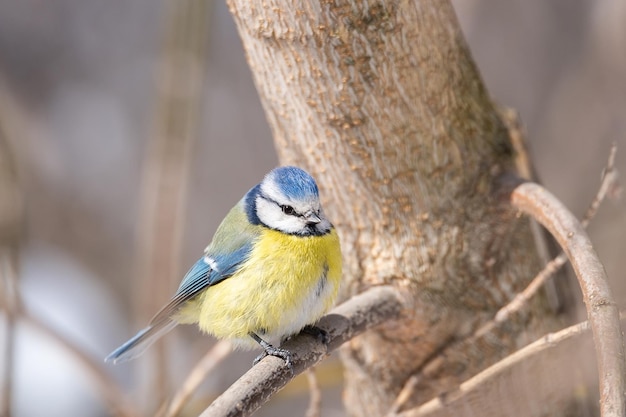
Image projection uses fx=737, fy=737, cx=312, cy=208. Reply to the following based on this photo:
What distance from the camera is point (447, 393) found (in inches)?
66.0

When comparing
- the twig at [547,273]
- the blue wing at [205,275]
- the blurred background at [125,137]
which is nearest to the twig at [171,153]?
the blue wing at [205,275]

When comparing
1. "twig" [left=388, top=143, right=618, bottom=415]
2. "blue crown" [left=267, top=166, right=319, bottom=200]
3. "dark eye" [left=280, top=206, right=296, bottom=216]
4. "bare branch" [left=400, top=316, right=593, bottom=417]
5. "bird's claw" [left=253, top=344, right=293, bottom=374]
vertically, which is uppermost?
"blue crown" [left=267, top=166, right=319, bottom=200]

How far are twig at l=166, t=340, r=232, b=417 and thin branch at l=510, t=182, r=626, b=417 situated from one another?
2.68 ft

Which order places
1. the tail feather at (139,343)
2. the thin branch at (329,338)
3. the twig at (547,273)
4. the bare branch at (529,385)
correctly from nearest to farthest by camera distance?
the thin branch at (329,338), the twig at (547,273), the bare branch at (529,385), the tail feather at (139,343)

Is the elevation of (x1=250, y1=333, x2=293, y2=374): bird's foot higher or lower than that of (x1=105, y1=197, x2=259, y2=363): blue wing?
lower

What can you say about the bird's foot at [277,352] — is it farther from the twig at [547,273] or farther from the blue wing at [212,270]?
the twig at [547,273]

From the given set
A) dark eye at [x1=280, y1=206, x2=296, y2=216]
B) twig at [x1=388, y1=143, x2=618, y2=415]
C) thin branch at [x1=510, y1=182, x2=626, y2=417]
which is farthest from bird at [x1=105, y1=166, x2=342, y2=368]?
thin branch at [x1=510, y1=182, x2=626, y2=417]

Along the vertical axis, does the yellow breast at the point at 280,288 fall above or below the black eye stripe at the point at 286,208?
below

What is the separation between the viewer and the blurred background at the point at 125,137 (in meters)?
3.14

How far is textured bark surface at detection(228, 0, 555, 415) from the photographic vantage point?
152cm

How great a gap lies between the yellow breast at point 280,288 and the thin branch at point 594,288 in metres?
0.46

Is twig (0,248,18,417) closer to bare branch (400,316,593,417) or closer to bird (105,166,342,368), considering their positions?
bird (105,166,342,368)

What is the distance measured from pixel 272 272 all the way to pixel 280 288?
0.14 feet

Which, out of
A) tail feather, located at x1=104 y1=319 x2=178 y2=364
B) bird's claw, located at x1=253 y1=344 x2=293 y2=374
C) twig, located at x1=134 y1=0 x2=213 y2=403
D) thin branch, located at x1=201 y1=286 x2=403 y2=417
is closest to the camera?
thin branch, located at x1=201 y1=286 x2=403 y2=417
